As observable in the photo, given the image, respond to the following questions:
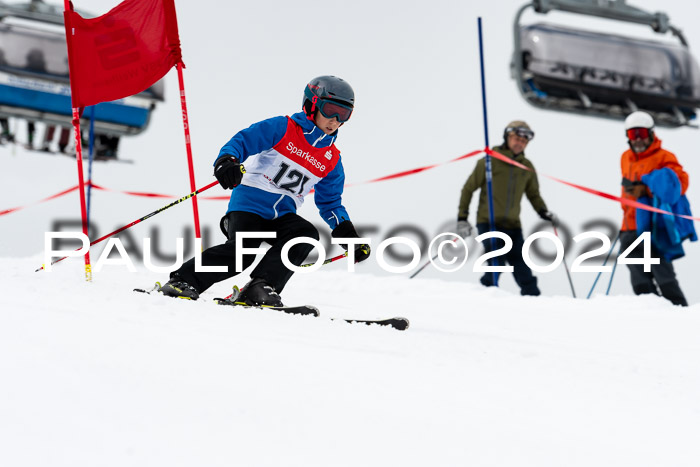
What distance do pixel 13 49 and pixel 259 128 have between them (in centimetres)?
861

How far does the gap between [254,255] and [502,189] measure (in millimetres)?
3291

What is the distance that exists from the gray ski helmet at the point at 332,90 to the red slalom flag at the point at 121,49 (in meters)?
1.45

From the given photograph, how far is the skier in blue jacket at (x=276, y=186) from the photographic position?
3582mm

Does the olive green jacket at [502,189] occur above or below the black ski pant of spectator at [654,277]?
above

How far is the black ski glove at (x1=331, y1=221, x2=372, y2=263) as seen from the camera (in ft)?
12.7

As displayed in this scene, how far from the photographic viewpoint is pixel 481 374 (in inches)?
94.7

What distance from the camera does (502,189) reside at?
6.40m

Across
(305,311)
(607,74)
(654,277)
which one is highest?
(607,74)

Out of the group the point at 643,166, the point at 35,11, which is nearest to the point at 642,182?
the point at 643,166

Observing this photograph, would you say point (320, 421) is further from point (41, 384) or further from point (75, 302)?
point (75, 302)

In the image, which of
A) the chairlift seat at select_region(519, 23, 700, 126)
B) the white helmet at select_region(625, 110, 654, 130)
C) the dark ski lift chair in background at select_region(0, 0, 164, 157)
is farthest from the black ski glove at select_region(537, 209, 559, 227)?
the dark ski lift chair in background at select_region(0, 0, 164, 157)

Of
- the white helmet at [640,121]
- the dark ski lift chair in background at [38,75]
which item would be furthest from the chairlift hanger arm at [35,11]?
the white helmet at [640,121]

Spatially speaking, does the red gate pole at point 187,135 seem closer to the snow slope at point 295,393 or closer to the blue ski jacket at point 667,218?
the snow slope at point 295,393

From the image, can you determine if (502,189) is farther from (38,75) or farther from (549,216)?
(38,75)
